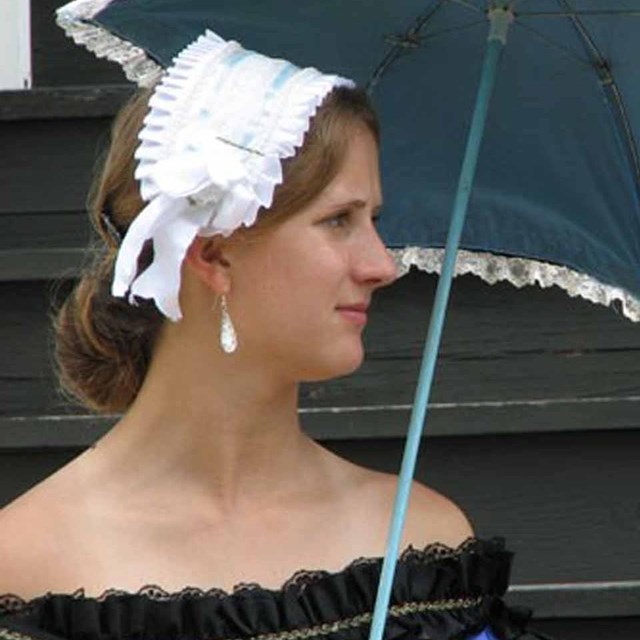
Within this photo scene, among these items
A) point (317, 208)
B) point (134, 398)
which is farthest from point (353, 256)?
point (134, 398)

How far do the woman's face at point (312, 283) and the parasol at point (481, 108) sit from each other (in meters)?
0.19

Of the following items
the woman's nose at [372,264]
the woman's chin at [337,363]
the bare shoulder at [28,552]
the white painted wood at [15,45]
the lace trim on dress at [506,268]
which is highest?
the white painted wood at [15,45]

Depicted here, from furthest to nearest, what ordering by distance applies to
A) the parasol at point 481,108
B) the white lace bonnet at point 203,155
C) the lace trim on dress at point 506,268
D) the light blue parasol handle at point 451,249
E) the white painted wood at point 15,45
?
the white painted wood at point 15,45 < the lace trim on dress at point 506,268 < the parasol at point 481,108 < the light blue parasol handle at point 451,249 < the white lace bonnet at point 203,155

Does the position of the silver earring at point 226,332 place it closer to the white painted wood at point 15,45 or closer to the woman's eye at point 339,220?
the woman's eye at point 339,220

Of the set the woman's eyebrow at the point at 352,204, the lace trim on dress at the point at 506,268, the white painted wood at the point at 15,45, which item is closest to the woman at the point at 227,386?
the woman's eyebrow at the point at 352,204

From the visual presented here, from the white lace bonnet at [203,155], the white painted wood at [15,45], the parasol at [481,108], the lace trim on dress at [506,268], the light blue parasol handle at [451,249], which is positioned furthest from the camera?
the white painted wood at [15,45]

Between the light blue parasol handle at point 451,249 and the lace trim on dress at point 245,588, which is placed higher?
the light blue parasol handle at point 451,249

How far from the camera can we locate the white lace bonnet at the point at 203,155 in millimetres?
2875

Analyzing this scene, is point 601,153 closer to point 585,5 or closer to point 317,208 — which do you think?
point 585,5

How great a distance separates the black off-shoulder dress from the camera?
2898mm

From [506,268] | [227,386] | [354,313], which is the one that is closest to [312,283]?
[354,313]

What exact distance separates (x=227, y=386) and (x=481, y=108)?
52 cm

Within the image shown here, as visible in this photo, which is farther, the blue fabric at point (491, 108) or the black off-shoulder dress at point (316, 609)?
the blue fabric at point (491, 108)

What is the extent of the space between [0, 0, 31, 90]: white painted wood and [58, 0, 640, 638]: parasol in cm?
161
